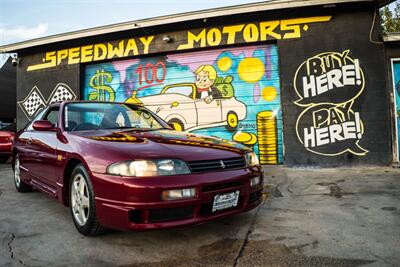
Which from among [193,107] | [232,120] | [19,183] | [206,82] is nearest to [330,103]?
[232,120]

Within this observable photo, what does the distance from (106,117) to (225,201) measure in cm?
186

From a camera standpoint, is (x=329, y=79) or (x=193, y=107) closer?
(x=329, y=79)

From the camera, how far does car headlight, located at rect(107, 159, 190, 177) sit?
2.24 meters

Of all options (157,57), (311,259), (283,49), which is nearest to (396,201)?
(311,259)

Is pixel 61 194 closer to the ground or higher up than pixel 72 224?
higher up

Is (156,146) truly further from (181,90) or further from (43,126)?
(181,90)

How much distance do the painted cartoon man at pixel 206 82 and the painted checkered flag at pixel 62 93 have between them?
4.02 metres

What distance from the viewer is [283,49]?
679 cm

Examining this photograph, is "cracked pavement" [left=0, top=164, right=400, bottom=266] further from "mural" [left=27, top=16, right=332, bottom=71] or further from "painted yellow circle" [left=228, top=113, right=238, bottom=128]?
"mural" [left=27, top=16, right=332, bottom=71]

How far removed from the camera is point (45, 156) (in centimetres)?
340

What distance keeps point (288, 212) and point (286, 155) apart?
339 centimetres

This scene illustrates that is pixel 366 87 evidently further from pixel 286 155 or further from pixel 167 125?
pixel 167 125

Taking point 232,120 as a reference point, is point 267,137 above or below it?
below

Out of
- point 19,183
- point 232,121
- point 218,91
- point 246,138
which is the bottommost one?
point 19,183
